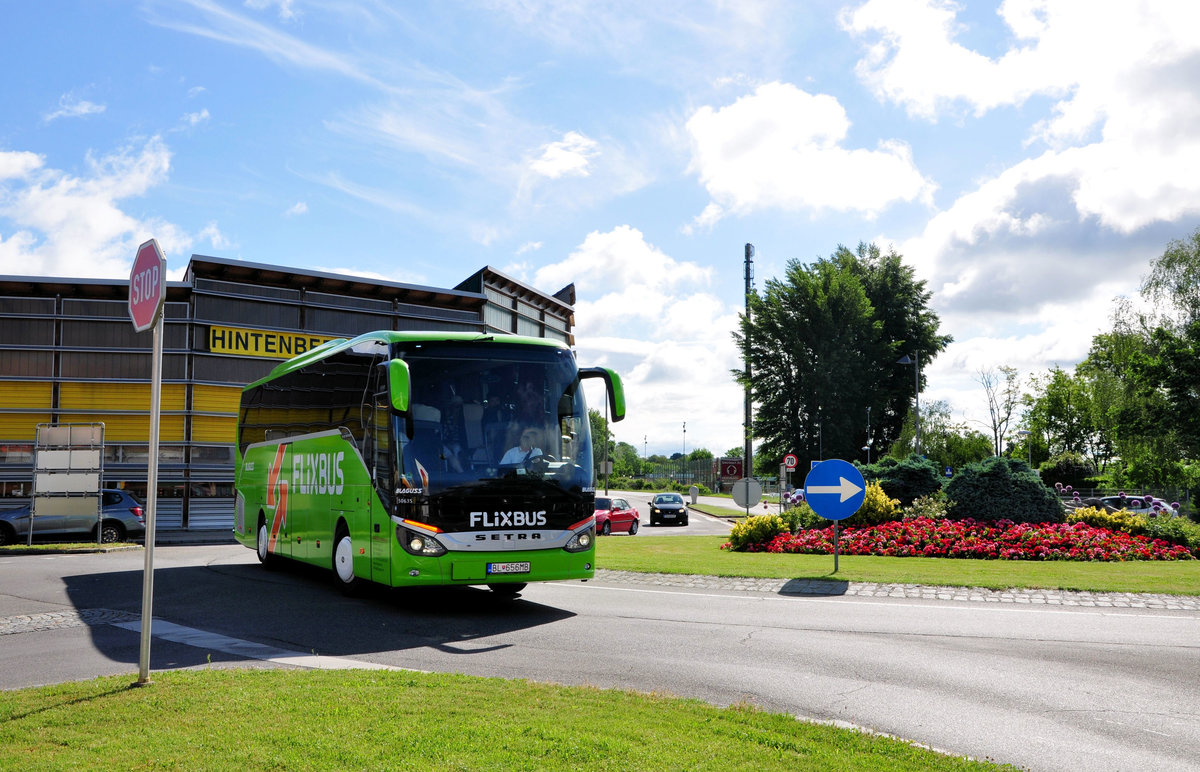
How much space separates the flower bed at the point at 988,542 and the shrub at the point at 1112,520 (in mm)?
517

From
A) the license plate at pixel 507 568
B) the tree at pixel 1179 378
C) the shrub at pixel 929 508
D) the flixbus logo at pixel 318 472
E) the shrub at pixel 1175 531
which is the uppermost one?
the tree at pixel 1179 378

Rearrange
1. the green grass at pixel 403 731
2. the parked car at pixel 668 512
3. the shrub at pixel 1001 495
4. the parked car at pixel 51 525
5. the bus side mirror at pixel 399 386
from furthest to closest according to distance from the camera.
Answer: the parked car at pixel 668 512, the parked car at pixel 51 525, the shrub at pixel 1001 495, the bus side mirror at pixel 399 386, the green grass at pixel 403 731

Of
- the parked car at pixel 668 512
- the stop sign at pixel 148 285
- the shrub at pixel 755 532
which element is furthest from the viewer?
the parked car at pixel 668 512

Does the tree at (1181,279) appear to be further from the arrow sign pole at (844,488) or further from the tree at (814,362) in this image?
the arrow sign pole at (844,488)

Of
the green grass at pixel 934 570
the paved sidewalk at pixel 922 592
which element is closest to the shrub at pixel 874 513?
the green grass at pixel 934 570

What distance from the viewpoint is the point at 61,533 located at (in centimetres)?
2280

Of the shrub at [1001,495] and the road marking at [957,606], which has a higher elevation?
the shrub at [1001,495]

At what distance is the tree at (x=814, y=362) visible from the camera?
52.3 meters

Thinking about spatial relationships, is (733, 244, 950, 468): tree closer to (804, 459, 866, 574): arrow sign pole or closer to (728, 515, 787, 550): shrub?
(728, 515, 787, 550): shrub

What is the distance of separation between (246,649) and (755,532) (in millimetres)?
14509

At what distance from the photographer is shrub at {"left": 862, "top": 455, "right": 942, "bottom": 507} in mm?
23281

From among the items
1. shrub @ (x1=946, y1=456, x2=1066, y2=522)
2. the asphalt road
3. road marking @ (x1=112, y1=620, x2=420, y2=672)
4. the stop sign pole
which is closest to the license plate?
the asphalt road

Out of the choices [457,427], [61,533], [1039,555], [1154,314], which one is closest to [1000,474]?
[1039,555]

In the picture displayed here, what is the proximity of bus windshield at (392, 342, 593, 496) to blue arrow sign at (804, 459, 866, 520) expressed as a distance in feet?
20.0
